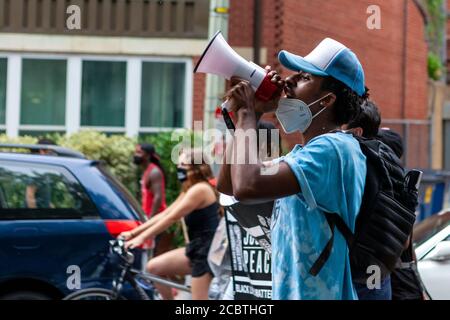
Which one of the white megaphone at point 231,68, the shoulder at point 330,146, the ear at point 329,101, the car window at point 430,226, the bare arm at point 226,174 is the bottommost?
the car window at point 430,226

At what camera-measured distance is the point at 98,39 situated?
14.0m

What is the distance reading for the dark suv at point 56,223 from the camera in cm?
630

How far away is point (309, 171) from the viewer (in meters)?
2.80

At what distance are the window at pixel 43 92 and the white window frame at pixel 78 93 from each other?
0.31ft

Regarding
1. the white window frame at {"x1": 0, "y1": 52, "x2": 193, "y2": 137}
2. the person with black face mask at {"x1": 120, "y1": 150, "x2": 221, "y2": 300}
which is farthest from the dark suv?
the white window frame at {"x1": 0, "y1": 52, "x2": 193, "y2": 137}

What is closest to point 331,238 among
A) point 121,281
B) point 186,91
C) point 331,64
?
point 331,64

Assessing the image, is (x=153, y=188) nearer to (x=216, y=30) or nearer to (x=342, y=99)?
(x=216, y=30)

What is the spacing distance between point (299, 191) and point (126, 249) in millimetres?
3876

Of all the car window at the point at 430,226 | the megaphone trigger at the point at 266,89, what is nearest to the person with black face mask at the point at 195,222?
the car window at the point at 430,226

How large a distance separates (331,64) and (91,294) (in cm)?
369

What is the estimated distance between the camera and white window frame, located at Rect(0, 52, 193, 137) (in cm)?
1407

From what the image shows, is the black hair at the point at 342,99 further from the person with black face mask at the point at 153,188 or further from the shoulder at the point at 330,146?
the person with black face mask at the point at 153,188

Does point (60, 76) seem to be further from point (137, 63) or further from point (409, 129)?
point (409, 129)

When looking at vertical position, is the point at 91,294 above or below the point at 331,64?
below
